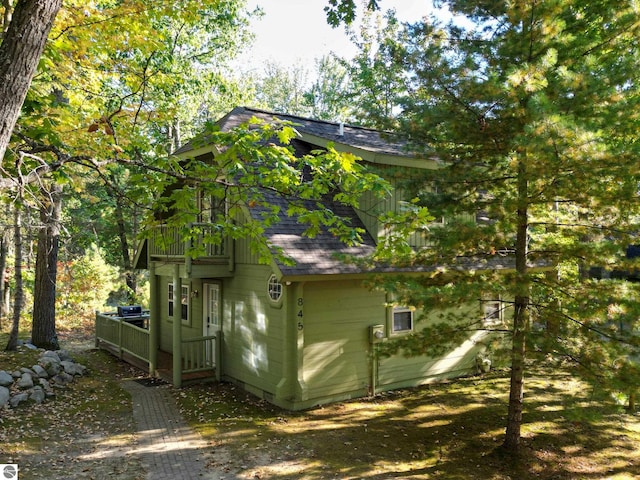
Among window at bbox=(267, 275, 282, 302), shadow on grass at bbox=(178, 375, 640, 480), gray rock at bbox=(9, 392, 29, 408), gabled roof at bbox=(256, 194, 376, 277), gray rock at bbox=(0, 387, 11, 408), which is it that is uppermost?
gabled roof at bbox=(256, 194, 376, 277)

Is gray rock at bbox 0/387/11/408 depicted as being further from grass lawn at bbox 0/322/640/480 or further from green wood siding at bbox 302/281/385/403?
green wood siding at bbox 302/281/385/403

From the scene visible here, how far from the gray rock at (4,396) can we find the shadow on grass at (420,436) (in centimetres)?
339

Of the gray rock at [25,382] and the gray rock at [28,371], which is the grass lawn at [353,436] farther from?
the gray rock at [25,382]

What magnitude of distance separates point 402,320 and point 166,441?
19.4 feet

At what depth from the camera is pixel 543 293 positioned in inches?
277

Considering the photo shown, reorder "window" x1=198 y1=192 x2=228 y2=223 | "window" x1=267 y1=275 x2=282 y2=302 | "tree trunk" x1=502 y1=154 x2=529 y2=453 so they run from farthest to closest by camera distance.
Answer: "window" x1=198 y1=192 x2=228 y2=223 < "window" x1=267 y1=275 x2=282 y2=302 < "tree trunk" x1=502 y1=154 x2=529 y2=453

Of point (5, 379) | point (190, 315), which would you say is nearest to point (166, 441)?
point (5, 379)

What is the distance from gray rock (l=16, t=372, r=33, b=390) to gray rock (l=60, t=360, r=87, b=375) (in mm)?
1378

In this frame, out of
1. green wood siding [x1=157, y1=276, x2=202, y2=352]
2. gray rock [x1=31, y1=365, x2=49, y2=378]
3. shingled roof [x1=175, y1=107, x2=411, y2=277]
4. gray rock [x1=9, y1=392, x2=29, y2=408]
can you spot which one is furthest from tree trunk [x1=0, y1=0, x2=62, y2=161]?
green wood siding [x1=157, y1=276, x2=202, y2=352]

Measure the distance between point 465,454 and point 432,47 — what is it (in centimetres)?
668

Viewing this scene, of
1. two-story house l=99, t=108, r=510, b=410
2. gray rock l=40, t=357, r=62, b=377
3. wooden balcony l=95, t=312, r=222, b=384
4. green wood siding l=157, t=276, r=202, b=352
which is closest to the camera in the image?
two-story house l=99, t=108, r=510, b=410

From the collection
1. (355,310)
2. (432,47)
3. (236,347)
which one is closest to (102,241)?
(236,347)

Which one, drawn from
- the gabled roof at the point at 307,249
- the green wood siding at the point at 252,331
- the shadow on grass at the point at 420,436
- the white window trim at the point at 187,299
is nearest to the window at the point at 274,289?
the green wood siding at the point at 252,331

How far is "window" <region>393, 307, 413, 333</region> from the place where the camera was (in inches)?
437
